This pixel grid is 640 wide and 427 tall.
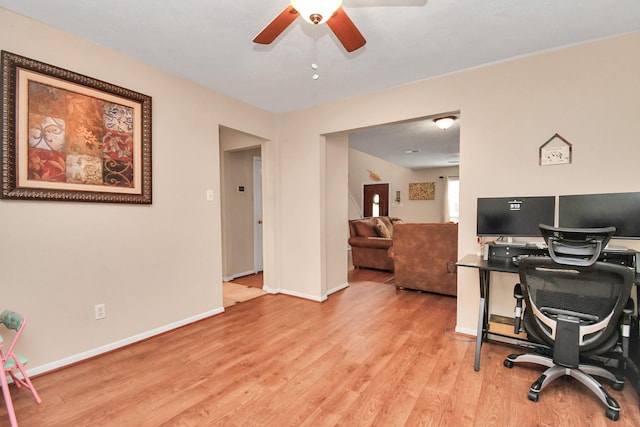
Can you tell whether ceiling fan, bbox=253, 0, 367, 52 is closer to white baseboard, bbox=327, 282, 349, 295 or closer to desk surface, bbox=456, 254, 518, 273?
desk surface, bbox=456, 254, 518, 273

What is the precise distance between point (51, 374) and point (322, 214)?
274 cm

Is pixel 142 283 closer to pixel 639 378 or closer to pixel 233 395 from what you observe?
pixel 233 395

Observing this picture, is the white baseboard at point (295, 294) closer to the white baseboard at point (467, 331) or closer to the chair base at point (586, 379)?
the white baseboard at point (467, 331)

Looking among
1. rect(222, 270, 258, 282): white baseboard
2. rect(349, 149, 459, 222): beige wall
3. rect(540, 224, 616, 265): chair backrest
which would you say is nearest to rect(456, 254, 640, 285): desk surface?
rect(540, 224, 616, 265): chair backrest

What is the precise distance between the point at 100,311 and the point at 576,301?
3.30m

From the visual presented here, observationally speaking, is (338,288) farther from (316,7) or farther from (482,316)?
(316,7)

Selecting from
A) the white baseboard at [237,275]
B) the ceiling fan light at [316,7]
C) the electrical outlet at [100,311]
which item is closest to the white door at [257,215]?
the white baseboard at [237,275]

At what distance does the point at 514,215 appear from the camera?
91.6 inches

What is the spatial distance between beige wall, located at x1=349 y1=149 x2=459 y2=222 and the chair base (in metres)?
6.22

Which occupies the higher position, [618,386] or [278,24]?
[278,24]

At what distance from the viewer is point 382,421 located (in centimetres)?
155

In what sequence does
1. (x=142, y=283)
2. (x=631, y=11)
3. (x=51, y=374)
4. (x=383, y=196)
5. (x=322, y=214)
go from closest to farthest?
(x=631, y=11)
(x=51, y=374)
(x=142, y=283)
(x=322, y=214)
(x=383, y=196)

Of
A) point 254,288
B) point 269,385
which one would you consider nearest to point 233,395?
point 269,385

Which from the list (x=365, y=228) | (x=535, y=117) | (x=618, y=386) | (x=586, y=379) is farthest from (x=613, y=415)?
(x=365, y=228)
